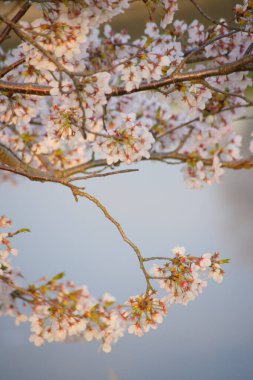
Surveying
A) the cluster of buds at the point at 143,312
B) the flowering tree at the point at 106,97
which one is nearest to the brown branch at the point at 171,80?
the flowering tree at the point at 106,97

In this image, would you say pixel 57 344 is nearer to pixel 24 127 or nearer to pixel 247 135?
pixel 24 127

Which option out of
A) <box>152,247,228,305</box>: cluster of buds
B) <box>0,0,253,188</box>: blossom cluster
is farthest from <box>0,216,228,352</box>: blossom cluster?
<box>0,0,253,188</box>: blossom cluster

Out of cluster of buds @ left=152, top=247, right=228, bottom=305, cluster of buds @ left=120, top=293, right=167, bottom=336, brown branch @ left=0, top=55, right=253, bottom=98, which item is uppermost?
brown branch @ left=0, top=55, right=253, bottom=98

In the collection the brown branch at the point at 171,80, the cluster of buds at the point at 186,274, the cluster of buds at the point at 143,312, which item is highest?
the brown branch at the point at 171,80

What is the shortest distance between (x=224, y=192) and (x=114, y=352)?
11.6 feet

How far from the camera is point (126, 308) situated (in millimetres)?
1470

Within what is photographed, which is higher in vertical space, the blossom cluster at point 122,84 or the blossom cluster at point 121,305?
the blossom cluster at point 122,84

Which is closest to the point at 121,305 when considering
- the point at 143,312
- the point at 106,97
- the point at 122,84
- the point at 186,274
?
the point at 143,312

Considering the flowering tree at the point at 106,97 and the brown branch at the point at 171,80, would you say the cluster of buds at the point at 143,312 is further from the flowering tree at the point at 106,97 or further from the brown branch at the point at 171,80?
the brown branch at the point at 171,80

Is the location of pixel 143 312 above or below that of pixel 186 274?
below

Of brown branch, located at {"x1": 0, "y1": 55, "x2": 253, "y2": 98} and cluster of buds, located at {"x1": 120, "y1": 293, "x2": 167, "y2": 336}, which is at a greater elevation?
brown branch, located at {"x1": 0, "y1": 55, "x2": 253, "y2": 98}

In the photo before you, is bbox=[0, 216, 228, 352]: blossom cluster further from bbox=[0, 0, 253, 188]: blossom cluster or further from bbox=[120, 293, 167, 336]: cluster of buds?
bbox=[0, 0, 253, 188]: blossom cluster

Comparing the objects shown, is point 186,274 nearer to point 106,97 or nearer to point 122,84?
point 106,97

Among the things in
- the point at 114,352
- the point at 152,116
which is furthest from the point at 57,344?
the point at 152,116
